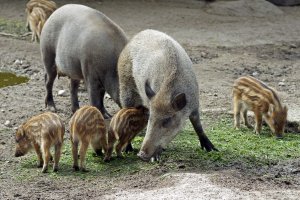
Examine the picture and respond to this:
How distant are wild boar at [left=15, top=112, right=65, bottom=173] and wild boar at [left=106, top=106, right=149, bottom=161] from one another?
501mm

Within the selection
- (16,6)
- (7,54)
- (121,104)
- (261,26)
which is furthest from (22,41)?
(121,104)

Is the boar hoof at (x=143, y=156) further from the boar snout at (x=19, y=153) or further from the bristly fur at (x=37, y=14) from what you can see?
the bristly fur at (x=37, y=14)

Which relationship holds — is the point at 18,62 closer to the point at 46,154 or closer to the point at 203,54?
the point at 203,54

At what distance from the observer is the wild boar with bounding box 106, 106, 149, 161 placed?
821 cm

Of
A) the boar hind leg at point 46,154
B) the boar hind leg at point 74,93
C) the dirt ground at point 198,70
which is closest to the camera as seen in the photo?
the dirt ground at point 198,70

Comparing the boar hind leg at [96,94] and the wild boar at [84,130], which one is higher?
the wild boar at [84,130]

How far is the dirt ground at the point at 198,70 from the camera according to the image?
24.2 ft

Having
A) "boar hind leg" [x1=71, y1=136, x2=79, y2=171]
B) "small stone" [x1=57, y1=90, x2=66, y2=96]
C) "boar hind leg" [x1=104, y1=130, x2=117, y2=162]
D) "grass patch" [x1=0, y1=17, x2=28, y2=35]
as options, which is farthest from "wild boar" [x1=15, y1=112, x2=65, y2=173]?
"grass patch" [x1=0, y1=17, x2=28, y2=35]

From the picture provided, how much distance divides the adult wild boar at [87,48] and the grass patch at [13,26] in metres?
3.95

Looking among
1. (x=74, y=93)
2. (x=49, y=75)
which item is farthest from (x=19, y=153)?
(x=49, y=75)

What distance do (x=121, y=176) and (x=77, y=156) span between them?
0.49 metres

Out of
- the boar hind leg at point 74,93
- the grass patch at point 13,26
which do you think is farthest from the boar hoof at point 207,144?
the grass patch at point 13,26

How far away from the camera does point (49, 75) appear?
10727 mm

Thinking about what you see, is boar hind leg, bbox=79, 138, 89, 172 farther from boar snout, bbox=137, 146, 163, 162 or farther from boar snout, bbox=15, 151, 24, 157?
boar snout, bbox=15, 151, 24, 157
